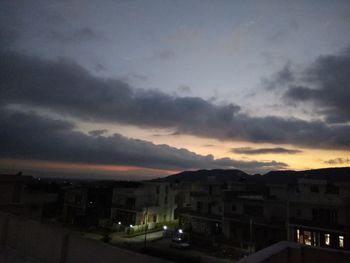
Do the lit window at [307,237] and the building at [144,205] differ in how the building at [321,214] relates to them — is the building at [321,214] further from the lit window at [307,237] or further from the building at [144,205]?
the building at [144,205]

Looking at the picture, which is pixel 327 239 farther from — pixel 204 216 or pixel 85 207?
pixel 85 207

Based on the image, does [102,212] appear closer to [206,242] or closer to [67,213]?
[67,213]

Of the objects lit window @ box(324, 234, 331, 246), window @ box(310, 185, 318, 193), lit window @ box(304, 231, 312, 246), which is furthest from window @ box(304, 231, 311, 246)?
window @ box(310, 185, 318, 193)

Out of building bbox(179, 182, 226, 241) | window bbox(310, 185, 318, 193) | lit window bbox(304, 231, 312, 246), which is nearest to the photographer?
lit window bbox(304, 231, 312, 246)

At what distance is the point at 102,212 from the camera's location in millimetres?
50344

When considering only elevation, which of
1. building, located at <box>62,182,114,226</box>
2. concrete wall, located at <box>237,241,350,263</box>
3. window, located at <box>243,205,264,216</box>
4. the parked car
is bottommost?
the parked car

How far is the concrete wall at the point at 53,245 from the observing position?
29.2 feet

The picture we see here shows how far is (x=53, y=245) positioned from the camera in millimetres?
11031

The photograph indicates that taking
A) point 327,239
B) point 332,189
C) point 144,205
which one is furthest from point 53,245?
point 144,205

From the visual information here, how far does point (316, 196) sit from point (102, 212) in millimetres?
34271

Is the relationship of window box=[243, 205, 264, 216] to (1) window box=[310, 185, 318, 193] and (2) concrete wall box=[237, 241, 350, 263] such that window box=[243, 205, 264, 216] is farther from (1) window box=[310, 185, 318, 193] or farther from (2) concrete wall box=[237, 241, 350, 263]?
(2) concrete wall box=[237, 241, 350, 263]

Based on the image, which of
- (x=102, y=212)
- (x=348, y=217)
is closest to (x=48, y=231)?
(x=348, y=217)

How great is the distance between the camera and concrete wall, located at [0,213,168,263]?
350 inches

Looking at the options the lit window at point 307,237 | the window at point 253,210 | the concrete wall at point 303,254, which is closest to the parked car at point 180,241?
the window at point 253,210
